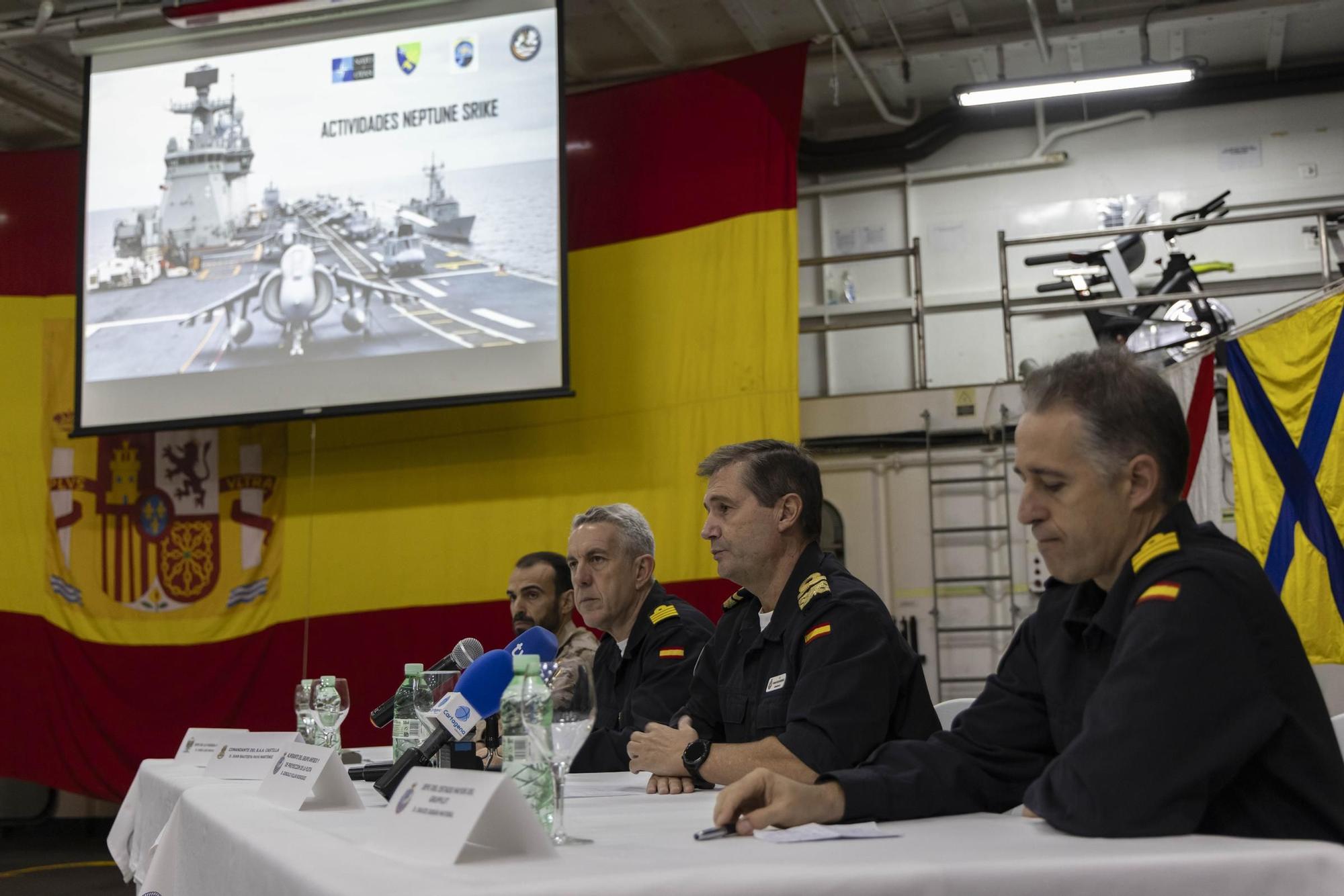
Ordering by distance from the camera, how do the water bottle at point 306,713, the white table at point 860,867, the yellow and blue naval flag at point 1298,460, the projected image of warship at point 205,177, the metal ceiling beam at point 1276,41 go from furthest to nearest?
the metal ceiling beam at point 1276,41, the projected image of warship at point 205,177, the yellow and blue naval flag at point 1298,460, the water bottle at point 306,713, the white table at point 860,867

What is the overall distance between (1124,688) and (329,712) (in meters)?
1.75

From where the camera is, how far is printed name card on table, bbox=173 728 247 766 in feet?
8.90

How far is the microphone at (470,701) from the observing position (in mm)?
1863

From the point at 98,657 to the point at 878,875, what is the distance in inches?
284

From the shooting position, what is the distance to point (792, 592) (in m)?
2.61

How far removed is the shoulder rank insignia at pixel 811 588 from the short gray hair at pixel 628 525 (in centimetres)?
114

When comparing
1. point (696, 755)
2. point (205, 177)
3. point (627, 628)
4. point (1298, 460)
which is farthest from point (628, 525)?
point (205, 177)

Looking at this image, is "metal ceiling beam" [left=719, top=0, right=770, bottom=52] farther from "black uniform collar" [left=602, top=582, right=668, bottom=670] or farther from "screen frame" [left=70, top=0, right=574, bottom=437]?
"black uniform collar" [left=602, top=582, right=668, bottom=670]

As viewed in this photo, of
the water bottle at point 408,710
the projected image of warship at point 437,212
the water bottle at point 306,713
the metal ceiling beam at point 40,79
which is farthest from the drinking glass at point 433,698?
the metal ceiling beam at point 40,79

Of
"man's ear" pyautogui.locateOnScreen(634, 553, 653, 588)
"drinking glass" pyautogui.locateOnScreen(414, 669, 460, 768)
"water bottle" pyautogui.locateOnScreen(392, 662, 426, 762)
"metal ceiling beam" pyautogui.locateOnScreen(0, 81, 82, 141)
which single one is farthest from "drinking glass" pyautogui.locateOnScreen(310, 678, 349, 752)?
"metal ceiling beam" pyautogui.locateOnScreen(0, 81, 82, 141)

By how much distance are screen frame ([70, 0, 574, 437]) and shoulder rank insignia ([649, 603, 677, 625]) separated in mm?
2693

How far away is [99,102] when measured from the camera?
691cm

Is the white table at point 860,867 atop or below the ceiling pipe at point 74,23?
below

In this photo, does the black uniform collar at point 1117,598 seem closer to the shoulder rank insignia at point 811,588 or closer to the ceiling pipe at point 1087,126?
the shoulder rank insignia at point 811,588
